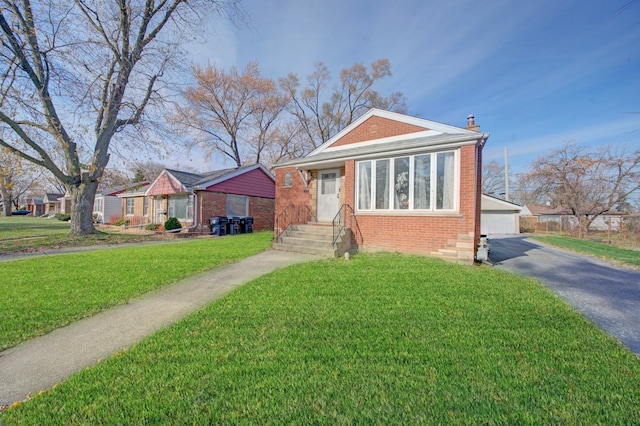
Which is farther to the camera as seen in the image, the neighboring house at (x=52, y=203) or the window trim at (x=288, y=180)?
the neighboring house at (x=52, y=203)

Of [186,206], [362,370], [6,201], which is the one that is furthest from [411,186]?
[6,201]

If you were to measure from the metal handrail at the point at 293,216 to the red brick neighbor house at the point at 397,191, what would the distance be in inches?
2.8

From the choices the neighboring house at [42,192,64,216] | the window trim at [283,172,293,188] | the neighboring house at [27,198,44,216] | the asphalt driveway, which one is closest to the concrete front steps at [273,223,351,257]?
the window trim at [283,172,293,188]

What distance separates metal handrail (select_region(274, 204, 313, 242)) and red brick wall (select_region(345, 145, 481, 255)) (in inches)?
97.6

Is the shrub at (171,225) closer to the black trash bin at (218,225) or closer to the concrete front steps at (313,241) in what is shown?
the black trash bin at (218,225)

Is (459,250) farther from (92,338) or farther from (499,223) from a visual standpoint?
(499,223)

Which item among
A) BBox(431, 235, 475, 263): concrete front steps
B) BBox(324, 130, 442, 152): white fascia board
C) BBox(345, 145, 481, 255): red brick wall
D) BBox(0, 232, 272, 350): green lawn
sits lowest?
BBox(0, 232, 272, 350): green lawn

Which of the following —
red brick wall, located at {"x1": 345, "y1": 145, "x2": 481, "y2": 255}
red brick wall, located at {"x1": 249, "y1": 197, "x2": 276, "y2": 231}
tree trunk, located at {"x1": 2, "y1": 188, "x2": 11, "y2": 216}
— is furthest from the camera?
tree trunk, located at {"x1": 2, "y1": 188, "x2": 11, "y2": 216}

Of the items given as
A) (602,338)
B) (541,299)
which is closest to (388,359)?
(602,338)

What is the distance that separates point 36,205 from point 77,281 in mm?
80746

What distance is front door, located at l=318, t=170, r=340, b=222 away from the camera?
10055 millimetres

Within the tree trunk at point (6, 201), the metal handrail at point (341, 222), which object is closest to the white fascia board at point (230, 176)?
Answer: the metal handrail at point (341, 222)

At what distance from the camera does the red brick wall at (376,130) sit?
9242 millimetres

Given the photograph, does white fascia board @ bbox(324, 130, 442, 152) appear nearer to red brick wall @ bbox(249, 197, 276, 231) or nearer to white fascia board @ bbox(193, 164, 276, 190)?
white fascia board @ bbox(193, 164, 276, 190)
